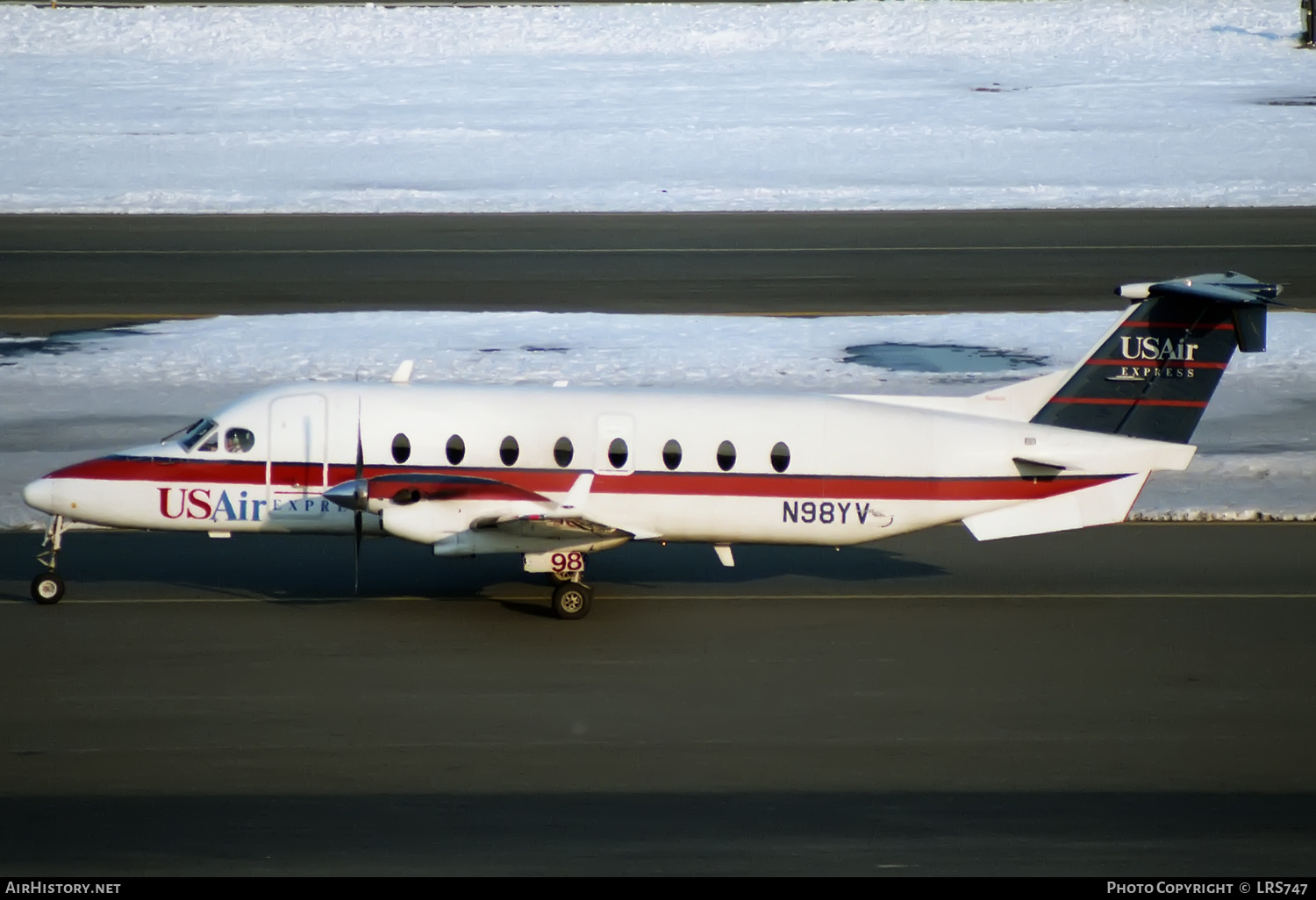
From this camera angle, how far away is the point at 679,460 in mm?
18688

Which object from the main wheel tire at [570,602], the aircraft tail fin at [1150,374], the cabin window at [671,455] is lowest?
the main wheel tire at [570,602]

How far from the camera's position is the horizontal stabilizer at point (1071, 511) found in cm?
1897

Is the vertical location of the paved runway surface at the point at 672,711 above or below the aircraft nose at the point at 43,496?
below

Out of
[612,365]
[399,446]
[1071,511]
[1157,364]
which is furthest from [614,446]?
[612,365]

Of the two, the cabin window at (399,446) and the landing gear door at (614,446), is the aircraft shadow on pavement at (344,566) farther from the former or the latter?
the landing gear door at (614,446)

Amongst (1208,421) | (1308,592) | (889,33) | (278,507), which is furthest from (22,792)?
(889,33)

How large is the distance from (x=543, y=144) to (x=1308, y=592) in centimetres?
3885

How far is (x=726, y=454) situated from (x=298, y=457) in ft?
15.9

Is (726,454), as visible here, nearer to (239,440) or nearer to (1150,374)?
(1150,374)

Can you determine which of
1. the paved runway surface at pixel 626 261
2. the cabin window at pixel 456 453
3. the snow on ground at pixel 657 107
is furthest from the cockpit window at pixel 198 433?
the snow on ground at pixel 657 107

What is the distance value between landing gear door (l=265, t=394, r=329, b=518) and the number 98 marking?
2.72m

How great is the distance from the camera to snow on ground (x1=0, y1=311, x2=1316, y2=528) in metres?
25.3

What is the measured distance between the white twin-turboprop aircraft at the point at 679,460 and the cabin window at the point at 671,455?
20 millimetres

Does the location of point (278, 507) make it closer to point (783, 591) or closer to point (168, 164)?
point (783, 591)
